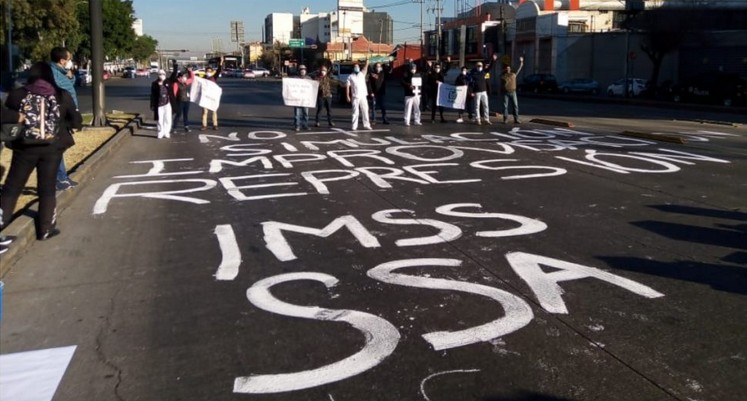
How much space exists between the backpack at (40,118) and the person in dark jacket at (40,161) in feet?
0.18

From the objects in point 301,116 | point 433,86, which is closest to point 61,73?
point 301,116

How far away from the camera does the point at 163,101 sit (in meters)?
17.0

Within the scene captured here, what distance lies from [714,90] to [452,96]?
20201mm

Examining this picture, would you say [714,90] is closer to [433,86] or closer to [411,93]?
[433,86]

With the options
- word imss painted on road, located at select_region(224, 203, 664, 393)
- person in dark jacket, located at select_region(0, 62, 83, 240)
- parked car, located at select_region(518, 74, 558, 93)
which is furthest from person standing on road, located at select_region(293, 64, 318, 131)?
parked car, located at select_region(518, 74, 558, 93)

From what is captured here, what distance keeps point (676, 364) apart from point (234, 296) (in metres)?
3.27

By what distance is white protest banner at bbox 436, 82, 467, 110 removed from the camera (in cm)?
2166

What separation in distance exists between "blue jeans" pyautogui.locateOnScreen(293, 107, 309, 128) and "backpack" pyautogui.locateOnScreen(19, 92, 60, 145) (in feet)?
39.4

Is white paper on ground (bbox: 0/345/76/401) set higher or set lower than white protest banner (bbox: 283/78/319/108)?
lower

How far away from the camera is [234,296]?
5.76 m

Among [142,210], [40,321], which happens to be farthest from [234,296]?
[142,210]

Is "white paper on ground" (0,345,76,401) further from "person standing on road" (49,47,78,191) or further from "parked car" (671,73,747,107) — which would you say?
"parked car" (671,73,747,107)

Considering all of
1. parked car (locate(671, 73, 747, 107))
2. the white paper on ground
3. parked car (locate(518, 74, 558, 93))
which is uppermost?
parked car (locate(518, 74, 558, 93))

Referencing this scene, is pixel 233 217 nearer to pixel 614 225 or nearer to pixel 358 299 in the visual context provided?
pixel 358 299
